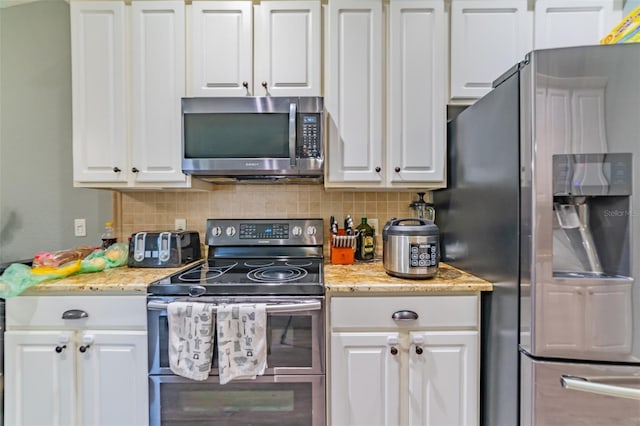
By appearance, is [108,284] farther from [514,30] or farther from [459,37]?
[514,30]

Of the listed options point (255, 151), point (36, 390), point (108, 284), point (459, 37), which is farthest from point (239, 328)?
point (459, 37)

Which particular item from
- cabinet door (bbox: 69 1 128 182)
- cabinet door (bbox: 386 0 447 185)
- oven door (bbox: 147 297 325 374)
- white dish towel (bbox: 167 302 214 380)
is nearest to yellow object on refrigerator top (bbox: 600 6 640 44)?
cabinet door (bbox: 386 0 447 185)

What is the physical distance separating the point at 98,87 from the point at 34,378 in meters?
1.44

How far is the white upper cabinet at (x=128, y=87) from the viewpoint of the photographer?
1604 millimetres

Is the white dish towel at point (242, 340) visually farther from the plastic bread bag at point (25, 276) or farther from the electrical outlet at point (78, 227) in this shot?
the electrical outlet at point (78, 227)

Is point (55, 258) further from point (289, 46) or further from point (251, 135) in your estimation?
point (289, 46)

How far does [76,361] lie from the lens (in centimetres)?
131

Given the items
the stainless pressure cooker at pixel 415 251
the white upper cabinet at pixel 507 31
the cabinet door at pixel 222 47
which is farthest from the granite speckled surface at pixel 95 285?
the white upper cabinet at pixel 507 31

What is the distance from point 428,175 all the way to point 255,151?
0.93 metres

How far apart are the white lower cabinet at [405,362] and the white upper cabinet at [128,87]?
1.17 metres

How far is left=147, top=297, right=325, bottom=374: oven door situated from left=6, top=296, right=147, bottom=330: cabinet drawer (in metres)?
0.07

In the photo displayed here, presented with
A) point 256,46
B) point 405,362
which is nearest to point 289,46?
point 256,46

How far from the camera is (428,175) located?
1627mm

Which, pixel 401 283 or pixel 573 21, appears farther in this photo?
pixel 573 21
